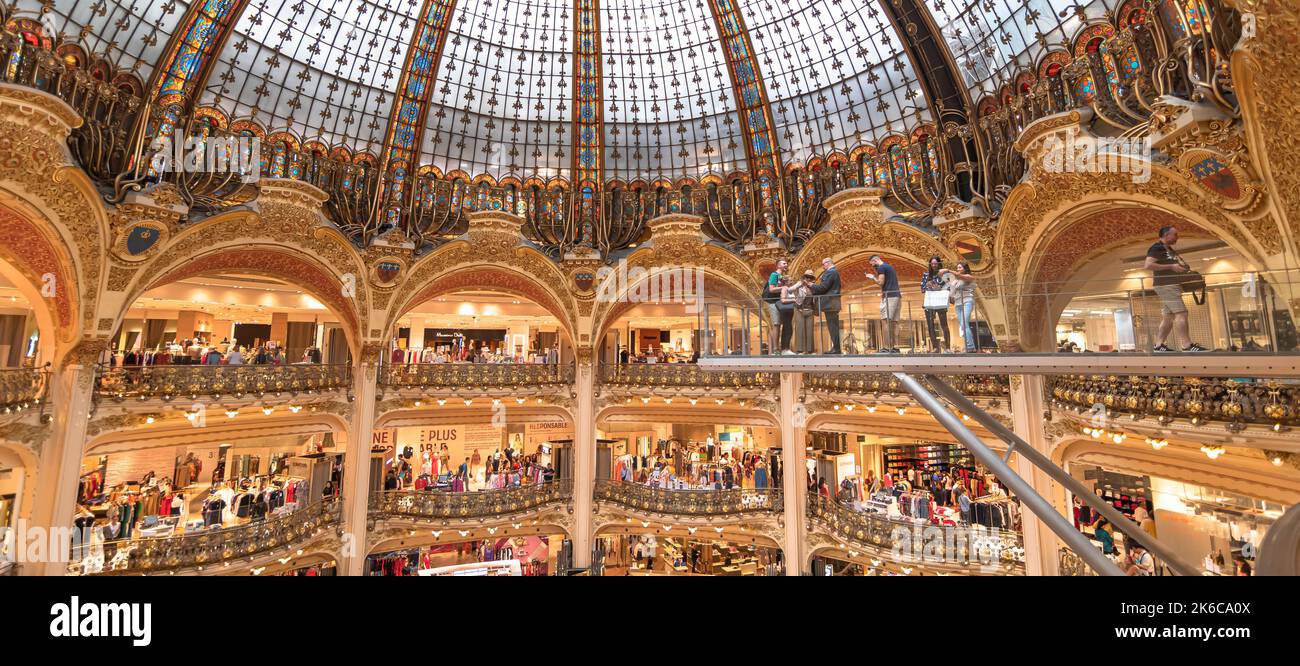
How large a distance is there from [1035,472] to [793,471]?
7967mm

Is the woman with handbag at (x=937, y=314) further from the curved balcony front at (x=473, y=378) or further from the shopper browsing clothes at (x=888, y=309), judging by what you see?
the curved balcony front at (x=473, y=378)

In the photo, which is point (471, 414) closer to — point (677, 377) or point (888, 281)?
point (677, 377)

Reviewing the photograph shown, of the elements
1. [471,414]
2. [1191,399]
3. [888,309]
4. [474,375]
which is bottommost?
[471,414]

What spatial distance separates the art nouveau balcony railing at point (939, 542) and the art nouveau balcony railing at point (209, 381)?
19.3m

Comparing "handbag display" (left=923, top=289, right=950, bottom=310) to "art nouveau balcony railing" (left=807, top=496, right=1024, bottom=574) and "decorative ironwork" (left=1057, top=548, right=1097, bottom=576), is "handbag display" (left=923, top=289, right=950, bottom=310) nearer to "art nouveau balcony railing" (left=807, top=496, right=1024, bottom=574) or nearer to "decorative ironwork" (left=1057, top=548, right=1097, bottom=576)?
"decorative ironwork" (left=1057, top=548, right=1097, bottom=576)

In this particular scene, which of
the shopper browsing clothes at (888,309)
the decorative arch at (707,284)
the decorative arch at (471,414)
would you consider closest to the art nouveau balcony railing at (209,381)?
the decorative arch at (471,414)

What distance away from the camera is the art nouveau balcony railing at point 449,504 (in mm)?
21125

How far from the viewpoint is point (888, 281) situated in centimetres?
1071

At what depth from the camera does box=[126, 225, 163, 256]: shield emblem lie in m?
15.8

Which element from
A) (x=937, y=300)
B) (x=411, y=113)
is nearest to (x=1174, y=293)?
(x=937, y=300)

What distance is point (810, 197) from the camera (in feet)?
70.1

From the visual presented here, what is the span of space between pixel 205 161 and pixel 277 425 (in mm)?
9068
